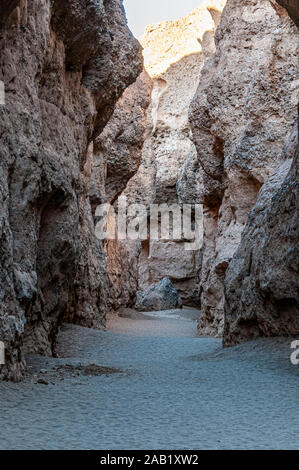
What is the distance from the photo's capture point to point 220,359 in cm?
634

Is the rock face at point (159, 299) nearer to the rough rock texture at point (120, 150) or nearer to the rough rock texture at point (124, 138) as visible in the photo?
the rough rock texture at point (120, 150)

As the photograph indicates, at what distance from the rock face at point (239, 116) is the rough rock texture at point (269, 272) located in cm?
367

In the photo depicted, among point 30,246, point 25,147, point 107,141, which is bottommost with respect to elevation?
point 30,246

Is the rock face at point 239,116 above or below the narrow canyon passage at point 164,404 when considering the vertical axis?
above

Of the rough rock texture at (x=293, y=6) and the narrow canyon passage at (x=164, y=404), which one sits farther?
the rough rock texture at (x=293, y=6)

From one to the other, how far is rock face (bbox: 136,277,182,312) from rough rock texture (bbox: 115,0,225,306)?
3.21 meters

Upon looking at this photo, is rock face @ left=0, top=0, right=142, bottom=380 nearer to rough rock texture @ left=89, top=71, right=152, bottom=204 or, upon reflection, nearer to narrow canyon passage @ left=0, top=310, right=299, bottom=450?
narrow canyon passage @ left=0, top=310, right=299, bottom=450

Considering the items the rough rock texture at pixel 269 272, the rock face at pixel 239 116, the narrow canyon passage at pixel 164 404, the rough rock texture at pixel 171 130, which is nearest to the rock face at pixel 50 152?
the narrow canyon passage at pixel 164 404

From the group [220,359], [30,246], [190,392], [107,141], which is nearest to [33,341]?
[30,246]

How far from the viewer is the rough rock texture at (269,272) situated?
242 inches

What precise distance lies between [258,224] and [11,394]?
14.8 ft

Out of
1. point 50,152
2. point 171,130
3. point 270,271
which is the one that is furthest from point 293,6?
point 171,130
